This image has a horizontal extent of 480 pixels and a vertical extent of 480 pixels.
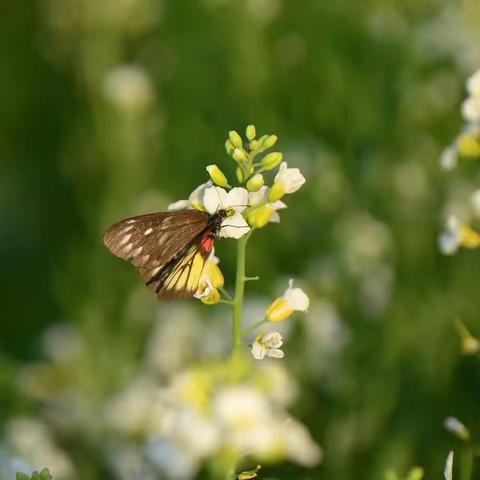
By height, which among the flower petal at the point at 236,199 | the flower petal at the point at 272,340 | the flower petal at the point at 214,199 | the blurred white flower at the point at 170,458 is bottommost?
the flower petal at the point at 272,340

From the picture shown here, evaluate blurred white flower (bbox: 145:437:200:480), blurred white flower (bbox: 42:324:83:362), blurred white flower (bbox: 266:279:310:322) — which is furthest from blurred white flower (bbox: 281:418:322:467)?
blurred white flower (bbox: 42:324:83:362)

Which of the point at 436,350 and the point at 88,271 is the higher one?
the point at 88,271

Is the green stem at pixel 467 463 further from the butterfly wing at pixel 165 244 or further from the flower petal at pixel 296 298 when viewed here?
the butterfly wing at pixel 165 244

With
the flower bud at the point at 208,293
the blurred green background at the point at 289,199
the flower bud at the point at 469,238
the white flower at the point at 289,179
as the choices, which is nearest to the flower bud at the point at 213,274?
the flower bud at the point at 208,293

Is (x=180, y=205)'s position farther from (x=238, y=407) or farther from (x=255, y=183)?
(x=238, y=407)

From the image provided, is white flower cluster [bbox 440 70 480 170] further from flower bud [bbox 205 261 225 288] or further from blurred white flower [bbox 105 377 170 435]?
blurred white flower [bbox 105 377 170 435]

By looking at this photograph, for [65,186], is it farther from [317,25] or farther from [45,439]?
[45,439]

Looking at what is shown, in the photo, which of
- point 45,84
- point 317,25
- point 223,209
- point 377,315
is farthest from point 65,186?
point 223,209
